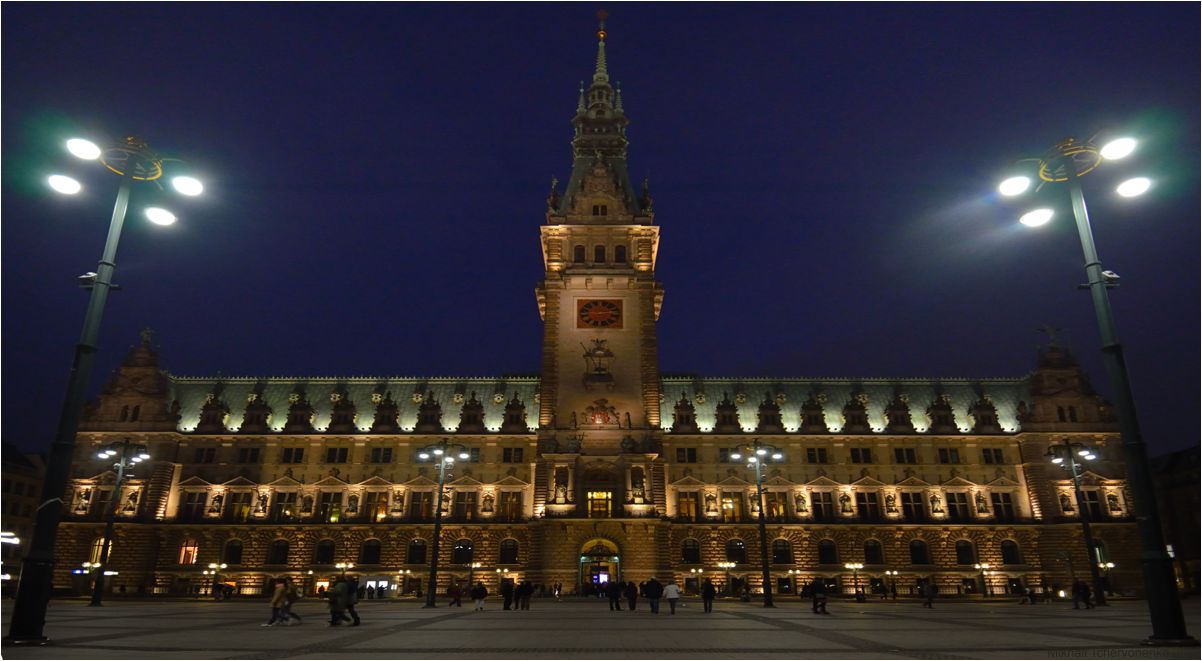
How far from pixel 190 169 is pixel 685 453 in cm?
5426

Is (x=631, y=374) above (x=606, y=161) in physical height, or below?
below

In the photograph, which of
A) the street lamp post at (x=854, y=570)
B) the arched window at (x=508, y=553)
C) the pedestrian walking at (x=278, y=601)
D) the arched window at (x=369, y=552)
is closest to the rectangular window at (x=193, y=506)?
the arched window at (x=369, y=552)

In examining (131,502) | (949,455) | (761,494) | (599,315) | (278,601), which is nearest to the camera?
(278,601)

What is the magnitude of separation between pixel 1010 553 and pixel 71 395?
223ft

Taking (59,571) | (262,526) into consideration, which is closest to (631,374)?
(262,526)

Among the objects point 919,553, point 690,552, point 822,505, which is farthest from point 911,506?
point 690,552

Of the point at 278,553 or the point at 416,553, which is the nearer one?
the point at 416,553

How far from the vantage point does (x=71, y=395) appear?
1614 cm

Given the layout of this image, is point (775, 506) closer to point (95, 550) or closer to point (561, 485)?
point (561, 485)

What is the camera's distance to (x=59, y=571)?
59219mm

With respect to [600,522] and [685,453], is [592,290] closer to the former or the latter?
[685,453]

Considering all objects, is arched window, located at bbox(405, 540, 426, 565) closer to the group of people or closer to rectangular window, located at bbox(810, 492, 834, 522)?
the group of people

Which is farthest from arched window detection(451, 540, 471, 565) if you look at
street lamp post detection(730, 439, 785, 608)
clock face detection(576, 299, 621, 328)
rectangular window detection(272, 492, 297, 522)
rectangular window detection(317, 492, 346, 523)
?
street lamp post detection(730, 439, 785, 608)

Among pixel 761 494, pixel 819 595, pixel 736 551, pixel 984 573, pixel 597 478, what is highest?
pixel 597 478
